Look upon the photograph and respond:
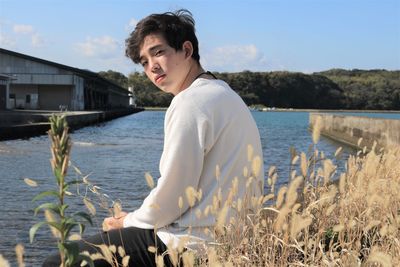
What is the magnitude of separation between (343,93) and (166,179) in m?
121

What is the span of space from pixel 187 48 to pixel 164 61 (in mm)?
115

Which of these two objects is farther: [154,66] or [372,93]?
[372,93]

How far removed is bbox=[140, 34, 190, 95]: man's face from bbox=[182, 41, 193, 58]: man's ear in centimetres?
1

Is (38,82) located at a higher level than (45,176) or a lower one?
higher

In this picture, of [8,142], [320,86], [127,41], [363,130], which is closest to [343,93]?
[320,86]

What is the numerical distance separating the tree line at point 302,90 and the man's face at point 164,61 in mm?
109465

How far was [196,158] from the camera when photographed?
2.04 m

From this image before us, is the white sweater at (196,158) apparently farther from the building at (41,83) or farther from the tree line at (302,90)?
the tree line at (302,90)

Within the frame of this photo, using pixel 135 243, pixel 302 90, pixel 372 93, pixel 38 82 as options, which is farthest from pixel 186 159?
pixel 302 90

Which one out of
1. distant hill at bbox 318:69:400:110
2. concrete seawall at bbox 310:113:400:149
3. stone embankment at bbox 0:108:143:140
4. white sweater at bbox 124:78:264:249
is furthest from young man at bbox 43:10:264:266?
distant hill at bbox 318:69:400:110

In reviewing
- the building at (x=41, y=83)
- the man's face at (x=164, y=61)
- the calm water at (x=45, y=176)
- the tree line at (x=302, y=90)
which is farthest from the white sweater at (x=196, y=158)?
the tree line at (x=302, y=90)

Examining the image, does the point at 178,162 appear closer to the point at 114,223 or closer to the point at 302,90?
the point at 114,223

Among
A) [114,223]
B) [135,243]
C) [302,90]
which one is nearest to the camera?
[135,243]

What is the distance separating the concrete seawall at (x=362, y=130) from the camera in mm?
18409
